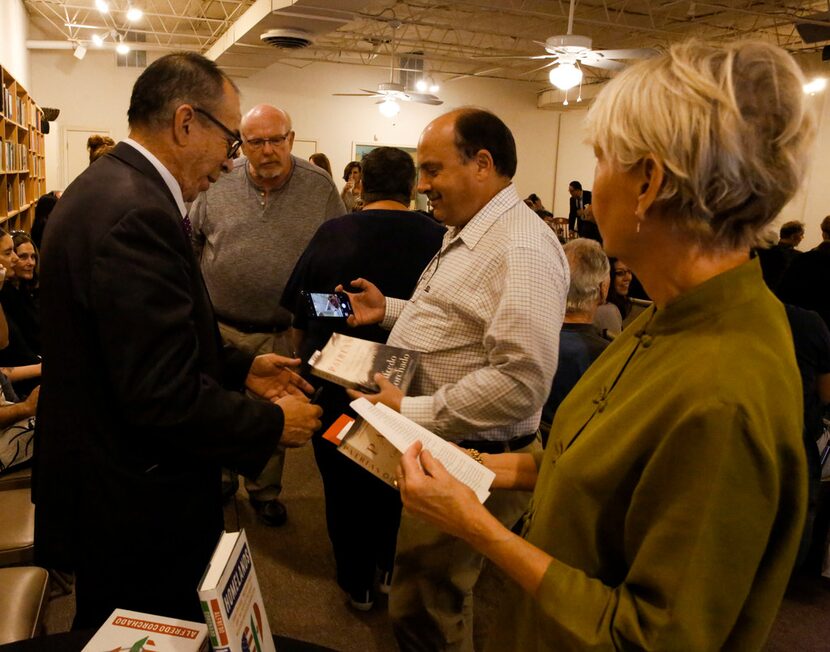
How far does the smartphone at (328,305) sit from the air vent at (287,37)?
7.09 meters

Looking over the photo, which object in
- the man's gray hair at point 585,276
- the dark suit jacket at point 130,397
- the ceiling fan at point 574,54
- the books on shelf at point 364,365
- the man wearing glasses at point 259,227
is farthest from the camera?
the ceiling fan at point 574,54

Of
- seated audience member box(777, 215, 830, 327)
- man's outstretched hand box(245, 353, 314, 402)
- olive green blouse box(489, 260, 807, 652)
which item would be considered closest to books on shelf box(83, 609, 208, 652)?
olive green blouse box(489, 260, 807, 652)

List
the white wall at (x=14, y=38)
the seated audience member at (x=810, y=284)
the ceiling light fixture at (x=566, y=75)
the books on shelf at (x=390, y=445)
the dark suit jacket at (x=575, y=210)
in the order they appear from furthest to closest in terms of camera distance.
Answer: the dark suit jacket at (x=575, y=210), the white wall at (x=14, y=38), the ceiling light fixture at (x=566, y=75), the seated audience member at (x=810, y=284), the books on shelf at (x=390, y=445)

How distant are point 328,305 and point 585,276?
1.06 metres

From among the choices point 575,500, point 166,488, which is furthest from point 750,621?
point 166,488

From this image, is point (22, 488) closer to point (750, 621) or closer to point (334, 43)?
point (750, 621)

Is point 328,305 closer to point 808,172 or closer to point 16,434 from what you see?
point 16,434

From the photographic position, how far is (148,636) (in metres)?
1.10

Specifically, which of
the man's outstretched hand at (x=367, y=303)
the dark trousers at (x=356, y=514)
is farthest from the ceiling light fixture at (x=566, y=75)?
the dark trousers at (x=356, y=514)

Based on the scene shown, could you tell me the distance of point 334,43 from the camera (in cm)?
1292

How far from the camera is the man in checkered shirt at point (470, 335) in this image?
1617mm

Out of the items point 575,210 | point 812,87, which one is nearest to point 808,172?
point 812,87

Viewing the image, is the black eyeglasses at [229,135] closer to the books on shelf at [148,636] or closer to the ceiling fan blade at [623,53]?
the books on shelf at [148,636]

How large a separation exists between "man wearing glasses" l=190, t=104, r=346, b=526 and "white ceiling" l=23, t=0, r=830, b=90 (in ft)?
16.5
